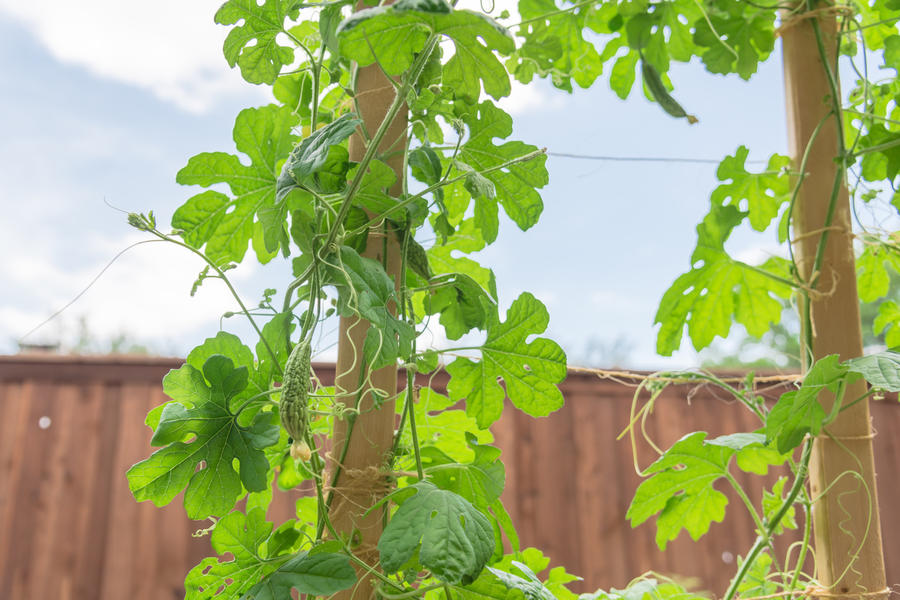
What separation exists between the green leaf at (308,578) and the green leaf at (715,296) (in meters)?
0.71

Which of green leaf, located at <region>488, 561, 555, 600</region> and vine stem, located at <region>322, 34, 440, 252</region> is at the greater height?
vine stem, located at <region>322, 34, 440, 252</region>

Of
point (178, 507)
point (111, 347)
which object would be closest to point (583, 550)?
point (178, 507)

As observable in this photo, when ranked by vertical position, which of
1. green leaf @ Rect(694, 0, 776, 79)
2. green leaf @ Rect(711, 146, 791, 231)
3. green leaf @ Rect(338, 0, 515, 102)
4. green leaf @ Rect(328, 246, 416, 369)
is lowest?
green leaf @ Rect(328, 246, 416, 369)

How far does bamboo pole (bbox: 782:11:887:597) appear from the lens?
0.95 meters

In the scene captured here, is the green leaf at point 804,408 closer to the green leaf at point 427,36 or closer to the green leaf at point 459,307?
the green leaf at point 459,307

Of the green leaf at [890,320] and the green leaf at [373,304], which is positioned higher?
the green leaf at [890,320]

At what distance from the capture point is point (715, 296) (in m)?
1.17

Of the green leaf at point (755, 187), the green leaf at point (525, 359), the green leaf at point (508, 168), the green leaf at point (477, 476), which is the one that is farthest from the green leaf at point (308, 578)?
the green leaf at point (755, 187)

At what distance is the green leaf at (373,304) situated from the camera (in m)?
0.65

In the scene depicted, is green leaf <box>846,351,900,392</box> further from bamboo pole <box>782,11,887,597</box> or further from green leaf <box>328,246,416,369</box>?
green leaf <box>328,246,416,369</box>

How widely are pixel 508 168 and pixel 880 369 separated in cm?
50

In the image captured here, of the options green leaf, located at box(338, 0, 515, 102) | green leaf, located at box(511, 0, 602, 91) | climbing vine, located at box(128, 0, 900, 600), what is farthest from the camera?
green leaf, located at box(511, 0, 602, 91)

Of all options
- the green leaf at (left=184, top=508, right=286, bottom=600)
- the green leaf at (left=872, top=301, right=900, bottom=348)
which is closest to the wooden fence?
the green leaf at (left=872, top=301, right=900, bottom=348)

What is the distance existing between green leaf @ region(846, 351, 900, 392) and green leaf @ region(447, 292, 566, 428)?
0.35 metres
